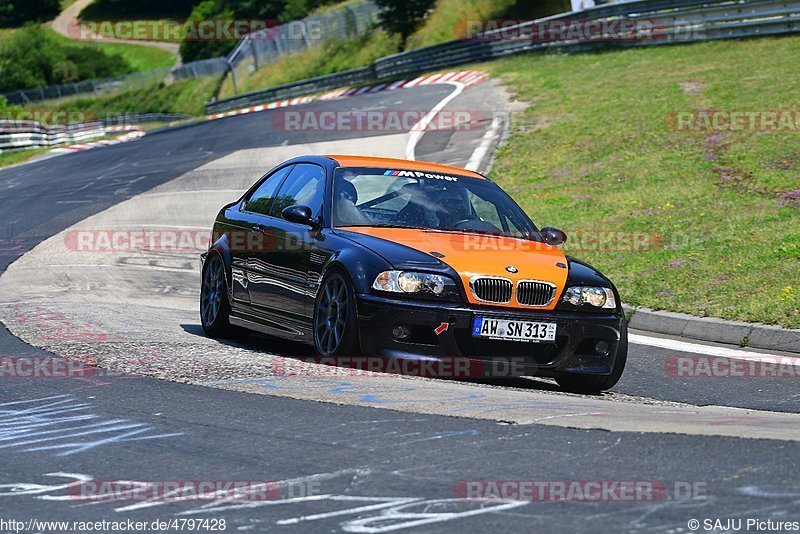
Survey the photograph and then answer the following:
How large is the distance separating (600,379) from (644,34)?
2608cm

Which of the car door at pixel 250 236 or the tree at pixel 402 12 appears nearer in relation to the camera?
the car door at pixel 250 236

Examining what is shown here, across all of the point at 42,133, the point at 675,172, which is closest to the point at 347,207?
the point at 675,172

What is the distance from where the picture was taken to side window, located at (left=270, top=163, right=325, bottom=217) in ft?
30.1

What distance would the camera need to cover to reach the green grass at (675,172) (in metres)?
12.8

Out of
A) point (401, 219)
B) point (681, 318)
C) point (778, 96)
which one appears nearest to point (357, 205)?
point (401, 219)

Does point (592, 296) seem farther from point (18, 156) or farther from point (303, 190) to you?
point (18, 156)

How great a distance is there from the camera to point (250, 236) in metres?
9.78

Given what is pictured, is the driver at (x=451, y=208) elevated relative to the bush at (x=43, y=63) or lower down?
lower down

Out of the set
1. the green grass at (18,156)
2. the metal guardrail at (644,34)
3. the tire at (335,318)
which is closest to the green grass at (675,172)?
the metal guardrail at (644,34)

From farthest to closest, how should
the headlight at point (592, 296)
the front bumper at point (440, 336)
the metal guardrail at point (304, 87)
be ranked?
the metal guardrail at point (304, 87)
the headlight at point (592, 296)
the front bumper at point (440, 336)

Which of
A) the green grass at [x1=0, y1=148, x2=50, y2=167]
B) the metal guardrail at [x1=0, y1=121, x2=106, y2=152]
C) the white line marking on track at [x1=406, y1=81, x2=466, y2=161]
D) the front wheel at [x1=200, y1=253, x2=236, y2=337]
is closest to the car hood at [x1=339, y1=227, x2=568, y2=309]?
the front wheel at [x1=200, y1=253, x2=236, y2=337]

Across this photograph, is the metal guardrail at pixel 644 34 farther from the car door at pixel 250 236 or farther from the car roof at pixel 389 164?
the car door at pixel 250 236

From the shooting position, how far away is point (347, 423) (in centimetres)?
577

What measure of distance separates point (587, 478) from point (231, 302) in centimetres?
567
